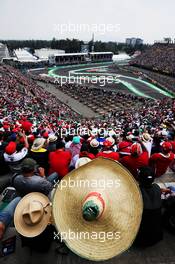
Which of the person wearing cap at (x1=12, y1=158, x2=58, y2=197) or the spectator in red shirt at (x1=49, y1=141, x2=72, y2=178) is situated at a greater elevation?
the person wearing cap at (x1=12, y1=158, x2=58, y2=197)

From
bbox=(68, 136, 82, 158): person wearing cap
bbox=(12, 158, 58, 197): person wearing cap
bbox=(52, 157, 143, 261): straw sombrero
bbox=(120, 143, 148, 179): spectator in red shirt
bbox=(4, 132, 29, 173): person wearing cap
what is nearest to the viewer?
bbox=(52, 157, 143, 261): straw sombrero

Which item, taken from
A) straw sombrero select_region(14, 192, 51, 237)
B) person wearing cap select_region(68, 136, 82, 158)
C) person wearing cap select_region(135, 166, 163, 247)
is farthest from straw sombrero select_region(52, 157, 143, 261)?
person wearing cap select_region(68, 136, 82, 158)

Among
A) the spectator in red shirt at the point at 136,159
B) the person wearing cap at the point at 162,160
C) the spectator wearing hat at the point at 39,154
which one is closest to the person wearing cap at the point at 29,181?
the spectator wearing hat at the point at 39,154

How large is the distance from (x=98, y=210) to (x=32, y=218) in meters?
1.01

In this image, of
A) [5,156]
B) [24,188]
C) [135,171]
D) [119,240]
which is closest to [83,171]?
[119,240]

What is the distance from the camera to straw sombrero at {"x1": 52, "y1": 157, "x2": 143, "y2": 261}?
2.57 meters

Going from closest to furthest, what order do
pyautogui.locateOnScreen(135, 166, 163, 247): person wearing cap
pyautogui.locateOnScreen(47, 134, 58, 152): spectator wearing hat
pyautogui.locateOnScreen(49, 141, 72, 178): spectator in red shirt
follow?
pyautogui.locateOnScreen(135, 166, 163, 247): person wearing cap
pyautogui.locateOnScreen(49, 141, 72, 178): spectator in red shirt
pyautogui.locateOnScreen(47, 134, 58, 152): spectator wearing hat

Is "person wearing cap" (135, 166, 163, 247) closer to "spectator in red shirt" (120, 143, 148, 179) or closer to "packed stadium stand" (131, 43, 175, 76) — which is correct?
"spectator in red shirt" (120, 143, 148, 179)

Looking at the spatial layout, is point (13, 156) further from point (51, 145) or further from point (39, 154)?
point (51, 145)

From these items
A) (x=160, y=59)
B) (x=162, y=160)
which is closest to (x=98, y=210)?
(x=162, y=160)

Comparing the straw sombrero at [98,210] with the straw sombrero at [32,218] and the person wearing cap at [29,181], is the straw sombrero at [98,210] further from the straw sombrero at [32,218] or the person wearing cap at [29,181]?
the person wearing cap at [29,181]

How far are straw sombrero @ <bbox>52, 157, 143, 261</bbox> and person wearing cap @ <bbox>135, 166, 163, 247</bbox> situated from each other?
82 centimetres

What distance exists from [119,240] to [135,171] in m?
2.78

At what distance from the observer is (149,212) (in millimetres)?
3508
